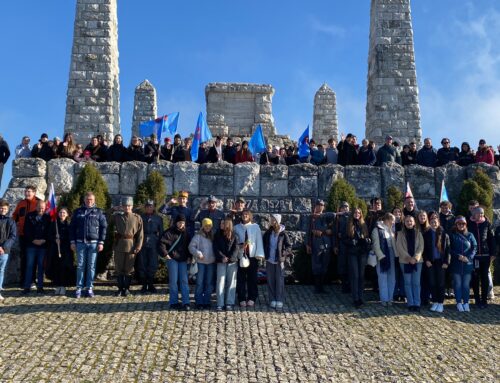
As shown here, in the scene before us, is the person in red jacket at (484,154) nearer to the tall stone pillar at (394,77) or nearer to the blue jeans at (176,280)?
the tall stone pillar at (394,77)

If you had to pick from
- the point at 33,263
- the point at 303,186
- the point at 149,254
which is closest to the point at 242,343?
the point at 149,254

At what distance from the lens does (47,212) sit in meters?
9.55

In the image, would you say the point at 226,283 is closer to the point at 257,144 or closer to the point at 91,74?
the point at 257,144

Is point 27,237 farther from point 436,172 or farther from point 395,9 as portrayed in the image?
point 395,9

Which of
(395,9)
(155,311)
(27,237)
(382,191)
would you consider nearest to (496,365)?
(155,311)

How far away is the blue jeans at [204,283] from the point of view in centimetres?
822

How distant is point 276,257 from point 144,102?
59.8 ft

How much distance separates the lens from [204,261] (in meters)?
8.27

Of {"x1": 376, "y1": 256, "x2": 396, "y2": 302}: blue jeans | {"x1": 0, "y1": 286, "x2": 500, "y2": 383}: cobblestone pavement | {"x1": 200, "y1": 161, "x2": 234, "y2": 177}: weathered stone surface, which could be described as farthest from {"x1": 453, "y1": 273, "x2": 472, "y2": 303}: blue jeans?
{"x1": 200, "y1": 161, "x2": 234, "y2": 177}: weathered stone surface

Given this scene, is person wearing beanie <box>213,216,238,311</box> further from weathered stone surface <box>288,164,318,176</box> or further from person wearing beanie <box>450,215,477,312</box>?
weathered stone surface <box>288,164,318,176</box>

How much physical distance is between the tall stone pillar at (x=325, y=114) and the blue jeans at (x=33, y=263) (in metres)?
16.9

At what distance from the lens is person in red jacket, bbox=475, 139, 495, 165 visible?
1197 centimetres

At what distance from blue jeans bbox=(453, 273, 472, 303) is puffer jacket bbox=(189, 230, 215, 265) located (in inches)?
148

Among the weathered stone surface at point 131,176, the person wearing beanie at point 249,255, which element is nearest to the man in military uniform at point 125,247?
the person wearing beanie at point 249,255
